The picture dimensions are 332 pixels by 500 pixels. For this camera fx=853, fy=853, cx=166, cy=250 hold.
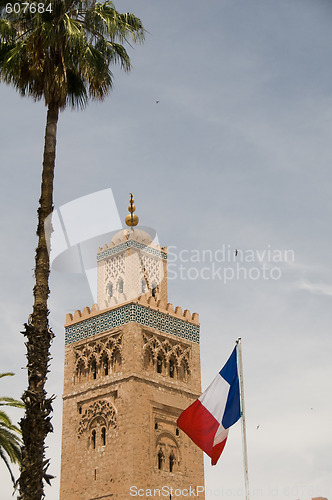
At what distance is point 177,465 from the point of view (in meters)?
34.2

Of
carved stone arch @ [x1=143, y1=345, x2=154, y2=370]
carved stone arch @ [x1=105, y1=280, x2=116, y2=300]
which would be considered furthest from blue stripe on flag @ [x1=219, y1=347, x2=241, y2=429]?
carved stone arch @ [x1=105, y1=280, x2=116, y2=300]

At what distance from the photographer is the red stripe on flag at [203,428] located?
21672mm

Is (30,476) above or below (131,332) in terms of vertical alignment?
below

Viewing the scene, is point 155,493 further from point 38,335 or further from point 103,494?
point 38,335

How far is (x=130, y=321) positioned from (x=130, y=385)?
2.65 metres

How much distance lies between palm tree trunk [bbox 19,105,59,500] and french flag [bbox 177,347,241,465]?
6547mm

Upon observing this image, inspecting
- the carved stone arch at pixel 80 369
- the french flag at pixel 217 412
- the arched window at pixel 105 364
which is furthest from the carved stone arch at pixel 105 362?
the french flag at pixel 217 412

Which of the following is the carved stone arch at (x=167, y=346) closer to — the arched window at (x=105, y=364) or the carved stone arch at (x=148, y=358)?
the carved stone arch at (x=148, y=358)

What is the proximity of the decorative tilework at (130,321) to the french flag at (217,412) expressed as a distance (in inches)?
503

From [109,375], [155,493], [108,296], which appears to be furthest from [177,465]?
[108,296]

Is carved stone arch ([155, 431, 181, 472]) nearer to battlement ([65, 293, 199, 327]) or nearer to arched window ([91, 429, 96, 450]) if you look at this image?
arched window ([91, 429, 96, 450])

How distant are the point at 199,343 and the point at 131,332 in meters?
4.05

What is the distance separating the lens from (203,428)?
21.9 meters

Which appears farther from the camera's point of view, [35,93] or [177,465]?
[177,465]
